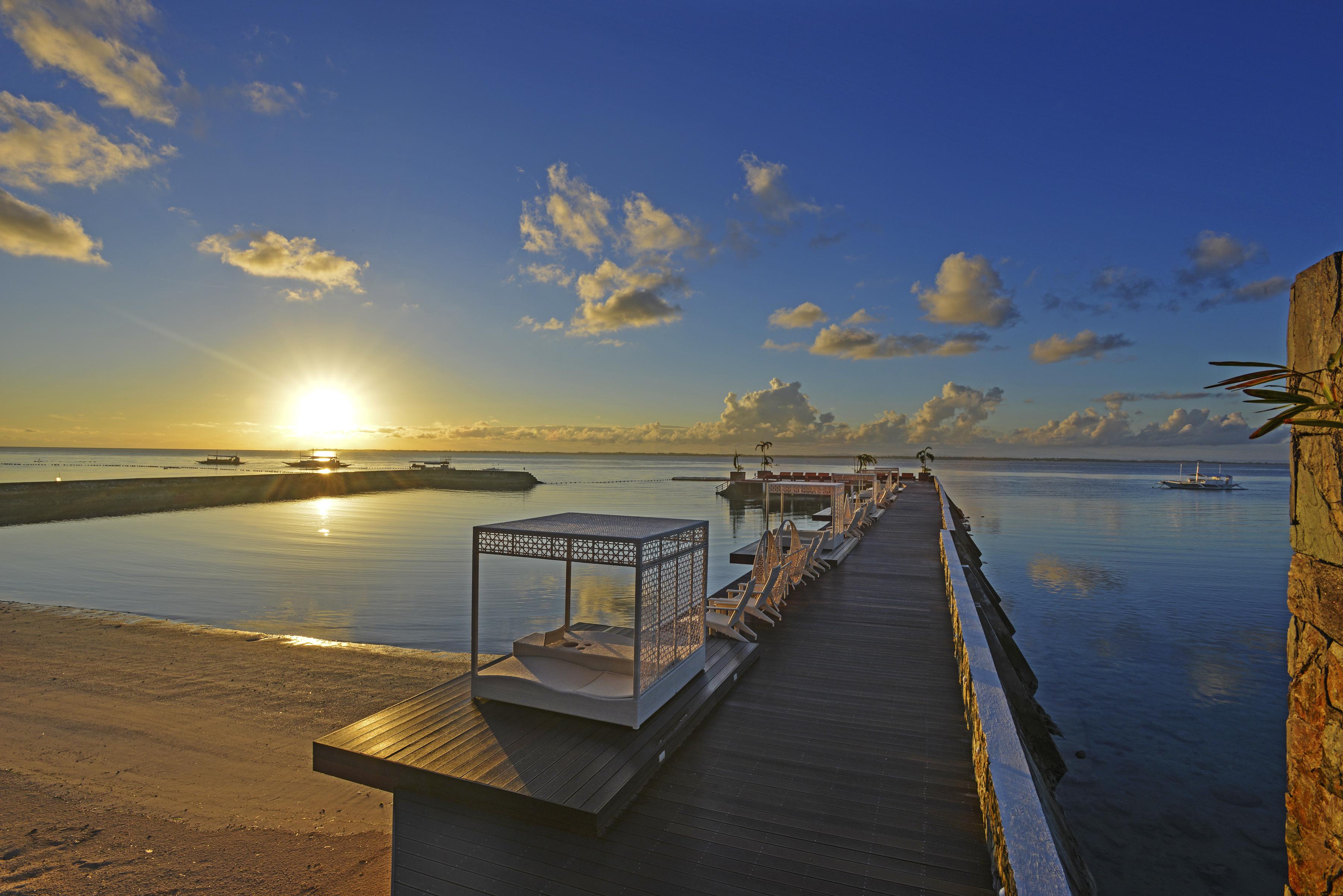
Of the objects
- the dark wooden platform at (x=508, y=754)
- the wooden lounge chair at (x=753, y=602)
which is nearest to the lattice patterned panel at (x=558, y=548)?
the dark wooden platform at (x=508, y=754)

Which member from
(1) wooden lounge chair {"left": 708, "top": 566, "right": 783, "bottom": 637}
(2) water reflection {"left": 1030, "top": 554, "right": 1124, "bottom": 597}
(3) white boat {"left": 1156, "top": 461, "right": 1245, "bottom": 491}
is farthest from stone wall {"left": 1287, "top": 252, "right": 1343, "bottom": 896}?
(3) white boat {"left": 1156, "top": 461, "right": 1245, "bottom": 491}

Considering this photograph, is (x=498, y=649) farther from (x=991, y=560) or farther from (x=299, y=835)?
(x=991, y=560)

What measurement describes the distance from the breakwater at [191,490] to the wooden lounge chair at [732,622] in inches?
1487

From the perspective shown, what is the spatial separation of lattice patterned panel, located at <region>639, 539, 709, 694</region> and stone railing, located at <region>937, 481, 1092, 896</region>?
7.66ft

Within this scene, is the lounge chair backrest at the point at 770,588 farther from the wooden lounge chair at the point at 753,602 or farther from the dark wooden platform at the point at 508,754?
the dark wooden platform at the point at 508,754

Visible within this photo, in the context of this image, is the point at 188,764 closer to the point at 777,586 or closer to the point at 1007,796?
the point at 777,586

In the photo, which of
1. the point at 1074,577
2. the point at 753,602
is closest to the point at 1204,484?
the point at 1074,577

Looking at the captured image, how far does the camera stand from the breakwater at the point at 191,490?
104 feet

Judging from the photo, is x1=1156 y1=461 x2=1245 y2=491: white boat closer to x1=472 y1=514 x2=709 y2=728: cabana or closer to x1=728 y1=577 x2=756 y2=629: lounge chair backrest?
x1=728 y1=577 x2=756 y2=629: lounge chair backrest

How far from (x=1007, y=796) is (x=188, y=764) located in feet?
27.0

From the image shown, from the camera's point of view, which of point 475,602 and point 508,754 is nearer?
point 508,754

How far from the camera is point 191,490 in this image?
40.7 metres

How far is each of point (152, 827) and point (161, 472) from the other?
86567 mm

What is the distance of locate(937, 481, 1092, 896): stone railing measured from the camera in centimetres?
271
